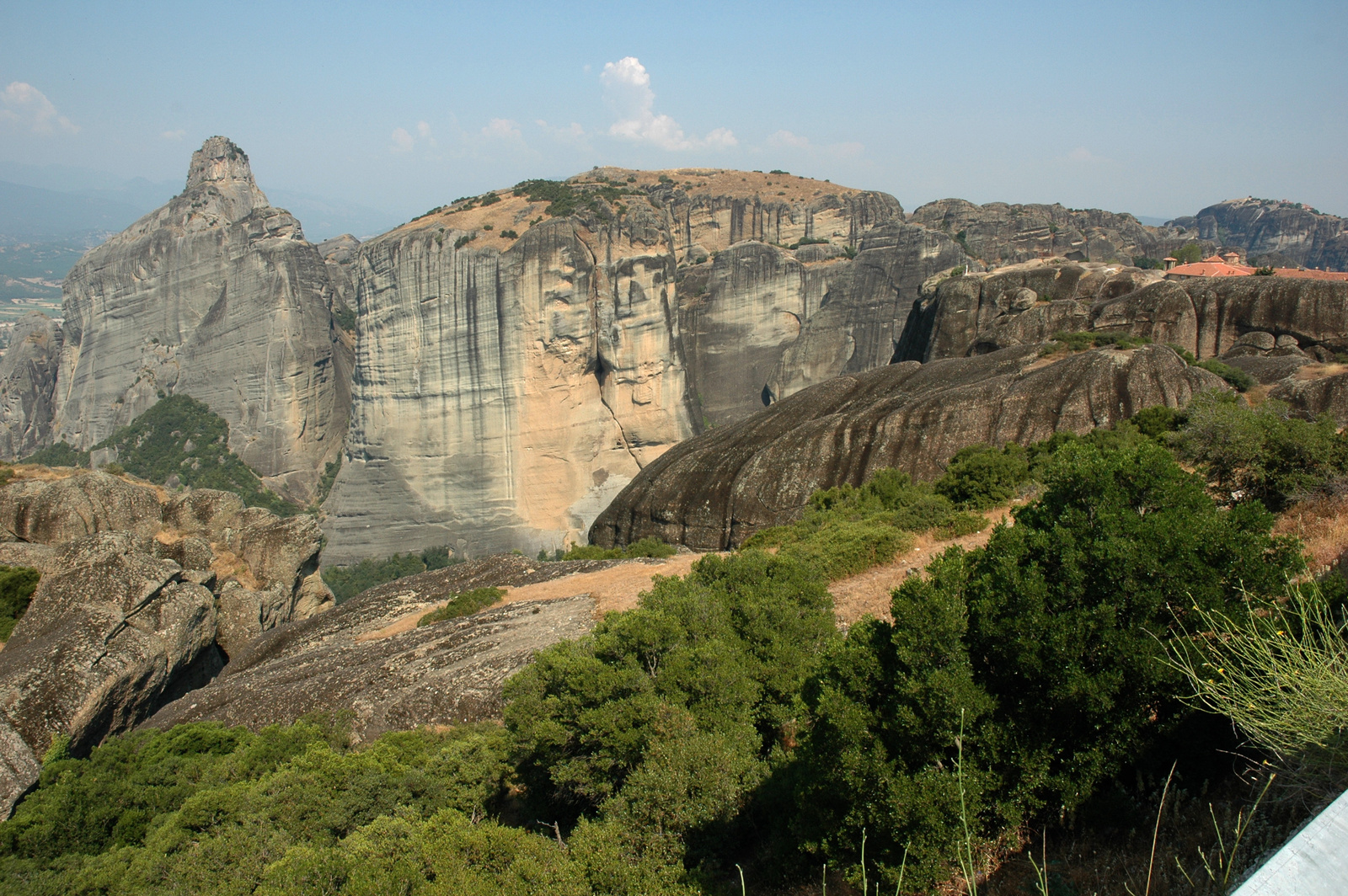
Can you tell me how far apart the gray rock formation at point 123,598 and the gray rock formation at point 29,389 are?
53.5 metres

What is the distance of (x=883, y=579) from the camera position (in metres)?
12.0

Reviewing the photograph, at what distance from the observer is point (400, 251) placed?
49.7 metres

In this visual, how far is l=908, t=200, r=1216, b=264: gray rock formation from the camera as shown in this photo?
67.6 m

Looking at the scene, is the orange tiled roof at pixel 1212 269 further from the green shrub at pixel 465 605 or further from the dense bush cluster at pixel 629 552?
the green shrub at pixel 465 605

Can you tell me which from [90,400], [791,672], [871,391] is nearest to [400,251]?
[90,400]

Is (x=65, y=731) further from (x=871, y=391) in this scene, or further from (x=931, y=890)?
(x=871, y=391)

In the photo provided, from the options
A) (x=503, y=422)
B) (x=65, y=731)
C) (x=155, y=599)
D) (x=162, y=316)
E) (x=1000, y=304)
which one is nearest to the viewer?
(x=65, y=731)

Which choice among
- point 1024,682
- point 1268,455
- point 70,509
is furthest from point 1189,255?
point 70,509

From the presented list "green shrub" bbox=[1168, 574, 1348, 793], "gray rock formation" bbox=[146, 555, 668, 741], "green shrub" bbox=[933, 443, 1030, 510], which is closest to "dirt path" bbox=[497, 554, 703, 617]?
"gray rock formation" bbox=[146, 555, 668, 741]

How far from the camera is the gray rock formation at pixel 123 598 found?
1306 centimetres

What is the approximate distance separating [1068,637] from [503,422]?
153 feet

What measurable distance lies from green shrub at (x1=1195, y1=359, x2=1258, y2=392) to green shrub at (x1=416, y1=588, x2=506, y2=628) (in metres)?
16.7

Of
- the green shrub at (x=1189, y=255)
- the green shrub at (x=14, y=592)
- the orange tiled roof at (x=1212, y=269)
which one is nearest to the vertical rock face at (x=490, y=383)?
the orange tiled roof at (x=1212, y=269)

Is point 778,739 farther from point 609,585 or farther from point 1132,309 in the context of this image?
point 1132,309
